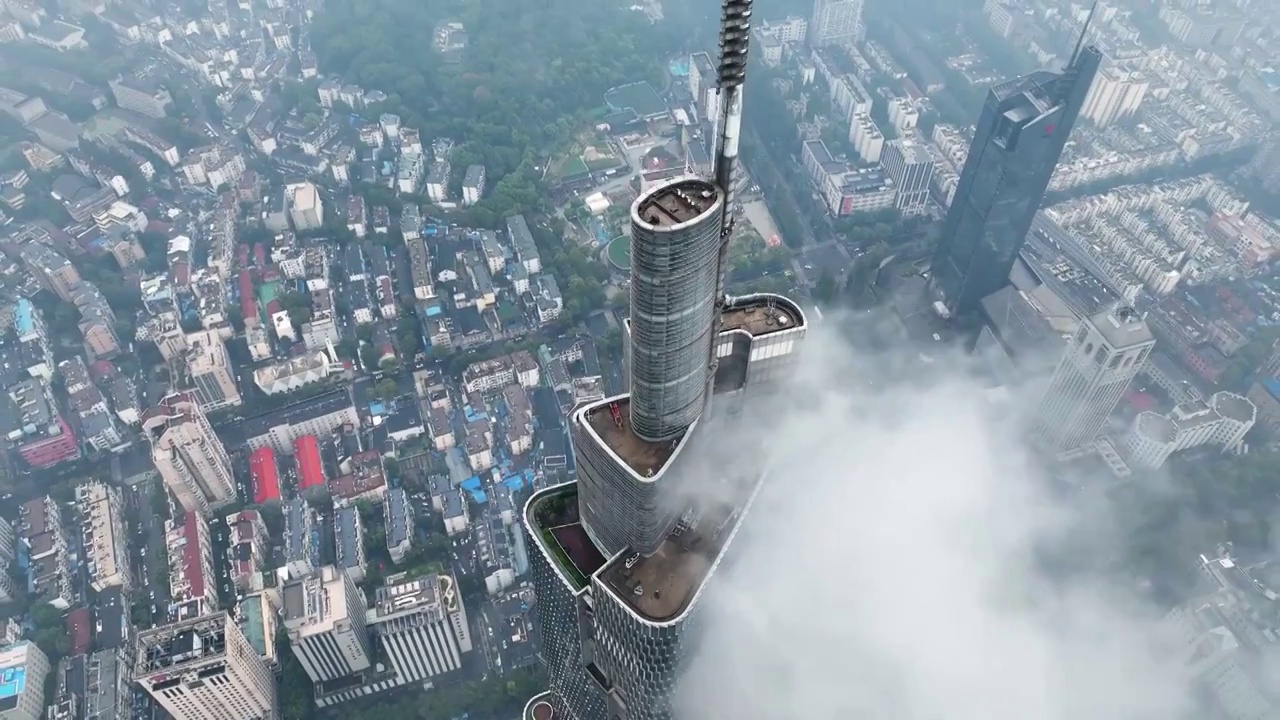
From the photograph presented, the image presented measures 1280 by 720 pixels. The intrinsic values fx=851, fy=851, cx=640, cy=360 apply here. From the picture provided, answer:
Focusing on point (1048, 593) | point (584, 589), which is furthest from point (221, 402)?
point (1048, 593)

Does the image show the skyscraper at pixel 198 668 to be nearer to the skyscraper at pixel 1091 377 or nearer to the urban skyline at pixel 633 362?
the urban skyline at pixel 633 362

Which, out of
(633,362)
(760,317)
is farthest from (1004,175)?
(633,362)

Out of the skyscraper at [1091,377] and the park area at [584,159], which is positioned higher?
the skyscraper at [1091,377]

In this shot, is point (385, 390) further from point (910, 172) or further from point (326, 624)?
point (910, 172)

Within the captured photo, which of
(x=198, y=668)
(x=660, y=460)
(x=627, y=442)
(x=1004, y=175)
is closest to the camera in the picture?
(x=660, y=460)

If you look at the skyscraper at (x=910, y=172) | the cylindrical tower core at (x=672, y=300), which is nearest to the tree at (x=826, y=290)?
the skyscraper at (x=910, y=172)
